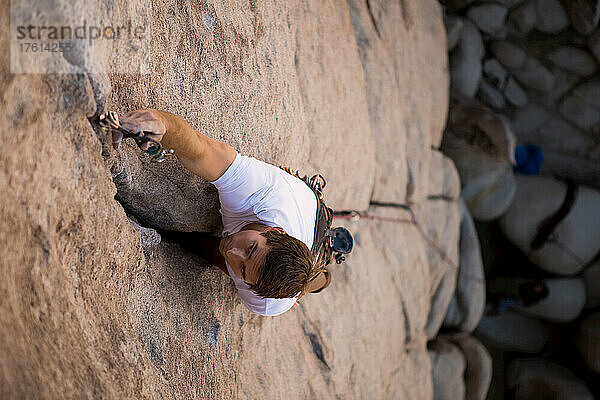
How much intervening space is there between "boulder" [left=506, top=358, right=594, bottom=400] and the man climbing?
16.2 ft

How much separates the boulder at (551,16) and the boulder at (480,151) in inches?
64.7

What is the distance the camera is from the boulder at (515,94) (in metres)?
6.54

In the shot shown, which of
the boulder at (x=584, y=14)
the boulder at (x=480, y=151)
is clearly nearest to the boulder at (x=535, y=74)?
the boulder at (x=584, y=14)

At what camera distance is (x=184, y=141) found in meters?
1.53

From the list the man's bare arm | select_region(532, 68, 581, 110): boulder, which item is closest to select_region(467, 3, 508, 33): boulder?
select_region(532, 68, 581, 110): boulder

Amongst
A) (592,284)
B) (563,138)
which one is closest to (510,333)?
(592,284)

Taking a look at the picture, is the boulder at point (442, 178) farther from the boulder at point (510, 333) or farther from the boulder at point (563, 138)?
the boulder at point (563, 138)

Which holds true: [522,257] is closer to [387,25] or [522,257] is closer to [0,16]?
[387,25]

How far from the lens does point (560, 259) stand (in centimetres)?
604

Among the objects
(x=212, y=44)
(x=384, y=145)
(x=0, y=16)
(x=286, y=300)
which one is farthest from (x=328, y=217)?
(x=384, y=145)

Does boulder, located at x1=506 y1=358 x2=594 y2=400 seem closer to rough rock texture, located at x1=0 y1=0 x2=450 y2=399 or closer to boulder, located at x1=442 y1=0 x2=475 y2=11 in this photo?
rough rock texture, located at x1=0 y1=0 x2=450 y2=399

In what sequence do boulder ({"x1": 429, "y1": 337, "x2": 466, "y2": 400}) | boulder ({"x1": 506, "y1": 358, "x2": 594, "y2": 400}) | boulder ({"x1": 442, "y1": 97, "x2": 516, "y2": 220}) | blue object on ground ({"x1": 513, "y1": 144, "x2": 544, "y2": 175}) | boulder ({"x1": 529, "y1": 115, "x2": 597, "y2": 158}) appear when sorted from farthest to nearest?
boulder ({"x1": 529, "y1": 115, "x2": 597, "y2": 158}) < blue object on ground ({"x1": 513, "y1": 144, "x2": 544, "y2": 175}) < boulder ({"x1": 506, "y1": 358, "x2": 594, "y2": 400}) < boulder ({"x1": 442, "y1": 97, "x2": 516, "y2": 220}) < boulder ({"x1": 429, "y1": 337, "x2": 466, "y2": 400})

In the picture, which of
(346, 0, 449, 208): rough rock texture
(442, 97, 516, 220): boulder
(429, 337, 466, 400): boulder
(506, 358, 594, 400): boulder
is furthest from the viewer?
(506, 358, 594, 400): boulder

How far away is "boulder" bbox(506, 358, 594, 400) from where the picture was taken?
5613 millimetres
